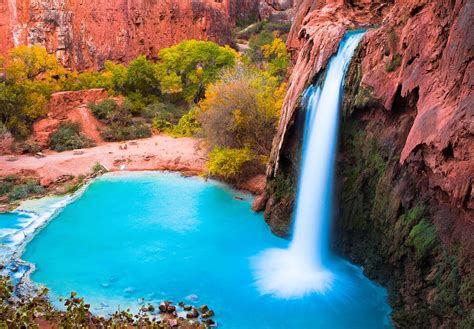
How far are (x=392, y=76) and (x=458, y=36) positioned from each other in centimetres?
317

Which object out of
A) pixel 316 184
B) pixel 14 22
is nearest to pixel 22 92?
pixel 14 22

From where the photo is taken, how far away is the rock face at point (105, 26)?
35.1m

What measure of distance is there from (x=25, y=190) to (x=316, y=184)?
1373cm

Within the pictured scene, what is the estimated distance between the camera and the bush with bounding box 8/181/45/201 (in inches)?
765

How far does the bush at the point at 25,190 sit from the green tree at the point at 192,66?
51.6ft

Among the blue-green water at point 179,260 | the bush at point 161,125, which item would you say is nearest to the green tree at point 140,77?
the bush at point 161,125

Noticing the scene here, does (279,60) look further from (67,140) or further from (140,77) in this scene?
(67,140)

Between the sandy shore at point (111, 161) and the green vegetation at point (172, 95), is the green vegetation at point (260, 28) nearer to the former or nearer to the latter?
the green vegetation at point (172, 95)

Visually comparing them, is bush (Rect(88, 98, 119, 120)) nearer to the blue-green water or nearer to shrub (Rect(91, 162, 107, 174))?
shrub (Rect(91, 162, 107, 174))

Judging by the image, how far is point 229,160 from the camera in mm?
19906

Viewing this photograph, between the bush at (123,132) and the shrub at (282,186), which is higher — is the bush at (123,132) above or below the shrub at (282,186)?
below

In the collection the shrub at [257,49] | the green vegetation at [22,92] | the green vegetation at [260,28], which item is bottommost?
the green vegetation at [22,92]

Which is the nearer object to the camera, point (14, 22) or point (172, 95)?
point (14, 22)

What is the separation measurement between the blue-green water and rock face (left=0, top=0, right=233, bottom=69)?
21676mm
